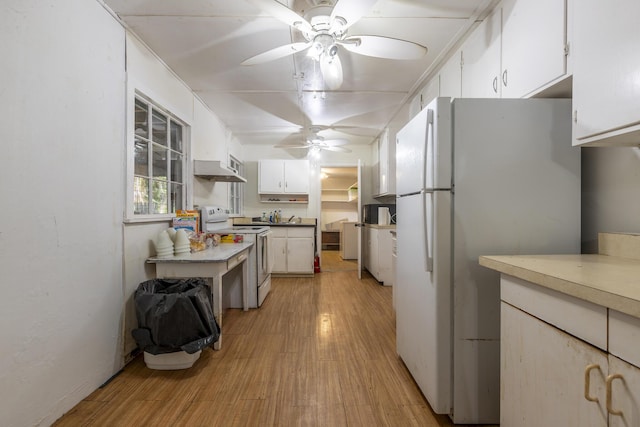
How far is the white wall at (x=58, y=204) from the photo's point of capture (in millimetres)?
1228

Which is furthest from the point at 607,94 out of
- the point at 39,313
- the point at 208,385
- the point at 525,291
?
the point at 39,313

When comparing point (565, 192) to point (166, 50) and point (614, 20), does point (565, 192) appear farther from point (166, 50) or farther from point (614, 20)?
point (166, 50)

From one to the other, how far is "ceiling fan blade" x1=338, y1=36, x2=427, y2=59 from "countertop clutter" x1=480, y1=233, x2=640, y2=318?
1.35m

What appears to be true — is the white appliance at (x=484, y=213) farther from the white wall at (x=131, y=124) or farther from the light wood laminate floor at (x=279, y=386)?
the white wall at (x=131, y=124)

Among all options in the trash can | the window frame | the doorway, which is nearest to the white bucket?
the trash can

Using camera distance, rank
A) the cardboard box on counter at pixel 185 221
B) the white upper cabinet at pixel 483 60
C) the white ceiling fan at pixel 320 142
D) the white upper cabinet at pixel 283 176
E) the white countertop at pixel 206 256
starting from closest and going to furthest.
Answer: the white upper cabinet at pixel 483 60, the white countertop at pixel 206 256, the cardboard box on counter at pixel 185 221, the white ceiling fan at pixel 320 142, the white upper cabinet at pixel 283 176

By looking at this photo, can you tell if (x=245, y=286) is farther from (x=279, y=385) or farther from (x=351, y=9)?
(x=351, y=9)

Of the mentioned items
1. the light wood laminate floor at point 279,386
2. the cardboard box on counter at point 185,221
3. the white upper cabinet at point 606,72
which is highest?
the white upper cabinet at point 606,72

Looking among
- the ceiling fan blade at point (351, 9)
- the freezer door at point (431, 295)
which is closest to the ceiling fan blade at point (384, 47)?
the ceiling fan blade at point (351, 9)

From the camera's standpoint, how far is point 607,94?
3.46 feet

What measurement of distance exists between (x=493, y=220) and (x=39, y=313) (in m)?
2.24

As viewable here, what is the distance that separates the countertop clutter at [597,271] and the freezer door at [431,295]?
23 centimetres

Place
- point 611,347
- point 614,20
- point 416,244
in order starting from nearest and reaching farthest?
point 611,347 → point 614,20 → point 416,244

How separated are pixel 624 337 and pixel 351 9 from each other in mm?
1726
